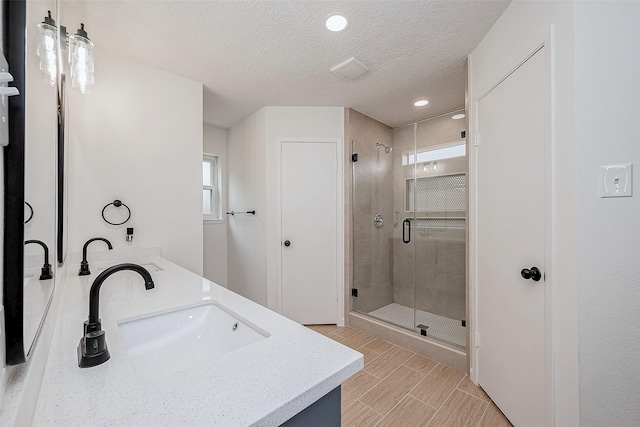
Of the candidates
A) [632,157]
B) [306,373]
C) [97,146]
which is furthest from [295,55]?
[306,373]

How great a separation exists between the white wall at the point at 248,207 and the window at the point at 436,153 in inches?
65.8

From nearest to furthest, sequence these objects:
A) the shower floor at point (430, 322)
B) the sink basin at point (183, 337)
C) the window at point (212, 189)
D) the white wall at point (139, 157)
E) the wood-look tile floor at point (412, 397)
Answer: the sink basin at point (183, 337), the wood-look tile floor at point (412, 397), the white wall at point (139, 157), the shower floor at point (430, 322), the window at point (212, 189)

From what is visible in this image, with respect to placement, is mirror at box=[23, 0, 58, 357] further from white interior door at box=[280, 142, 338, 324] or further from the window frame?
the window frame

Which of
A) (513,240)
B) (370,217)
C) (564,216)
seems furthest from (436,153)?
(564,216)

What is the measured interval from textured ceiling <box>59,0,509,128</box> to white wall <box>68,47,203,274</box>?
20cm

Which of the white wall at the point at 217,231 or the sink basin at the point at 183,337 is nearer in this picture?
the sink basin at the point at 183,337

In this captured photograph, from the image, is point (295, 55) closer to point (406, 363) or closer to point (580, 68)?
point (580, 68)

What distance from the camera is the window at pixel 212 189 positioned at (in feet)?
12.5

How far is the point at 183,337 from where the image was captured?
991 millimetres

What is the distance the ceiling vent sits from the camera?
2170mm

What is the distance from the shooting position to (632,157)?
99 cm

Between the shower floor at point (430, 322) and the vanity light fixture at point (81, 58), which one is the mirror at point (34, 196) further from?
the shower floor at point (430, 322)

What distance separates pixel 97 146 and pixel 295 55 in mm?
1640

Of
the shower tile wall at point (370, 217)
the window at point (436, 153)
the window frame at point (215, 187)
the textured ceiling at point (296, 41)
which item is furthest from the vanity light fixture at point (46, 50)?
the window frame at point (215, 187)
